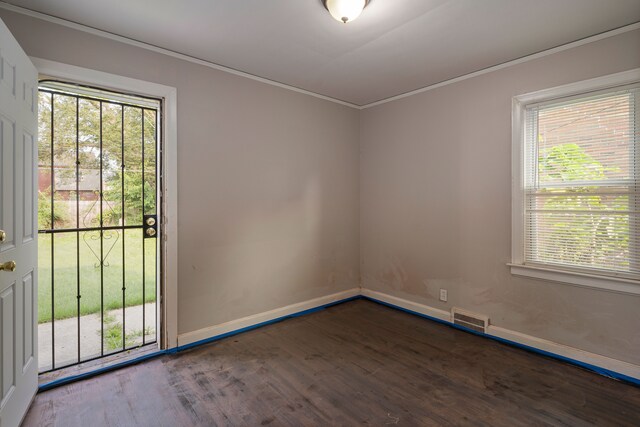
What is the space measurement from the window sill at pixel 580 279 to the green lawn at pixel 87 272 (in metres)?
3.40

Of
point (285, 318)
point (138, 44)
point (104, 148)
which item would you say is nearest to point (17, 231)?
point (104, 148)

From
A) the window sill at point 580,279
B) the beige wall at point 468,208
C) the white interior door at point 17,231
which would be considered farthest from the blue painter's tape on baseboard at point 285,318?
the window sill at point 580,279

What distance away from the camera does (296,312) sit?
371 centimetres

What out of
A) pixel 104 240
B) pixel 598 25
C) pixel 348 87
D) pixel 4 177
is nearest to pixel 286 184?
pixel 348 87

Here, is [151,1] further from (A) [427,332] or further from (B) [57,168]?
(A) [427,332]

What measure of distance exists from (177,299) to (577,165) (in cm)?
348

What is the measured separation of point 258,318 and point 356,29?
2.74 m

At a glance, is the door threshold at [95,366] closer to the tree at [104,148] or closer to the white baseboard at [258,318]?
the white baseboard at [258,318]

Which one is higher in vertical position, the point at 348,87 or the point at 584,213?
the point at 348,87

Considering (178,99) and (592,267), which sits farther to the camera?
(178,99)

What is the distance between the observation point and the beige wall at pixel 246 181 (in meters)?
2.69

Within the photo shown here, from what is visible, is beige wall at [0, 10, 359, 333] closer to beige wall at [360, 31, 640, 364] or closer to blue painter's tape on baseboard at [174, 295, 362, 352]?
blue painter's tape on baseboard at [174, 295, 362, 352]

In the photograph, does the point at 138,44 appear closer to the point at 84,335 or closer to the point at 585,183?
the point at 84,335

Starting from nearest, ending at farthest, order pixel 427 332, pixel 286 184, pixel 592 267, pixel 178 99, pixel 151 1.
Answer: pixel 151 1
pixel 592 267
pixel 178 99
pixel 427 332
pixel 286 184
